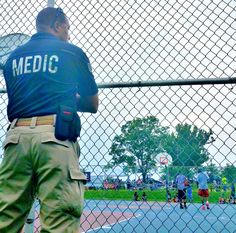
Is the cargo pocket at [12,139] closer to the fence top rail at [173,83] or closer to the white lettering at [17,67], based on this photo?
the white lettering at [17,67]

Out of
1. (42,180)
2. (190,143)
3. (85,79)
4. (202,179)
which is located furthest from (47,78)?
Result: (202,179)

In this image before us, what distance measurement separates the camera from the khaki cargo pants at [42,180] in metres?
1.61

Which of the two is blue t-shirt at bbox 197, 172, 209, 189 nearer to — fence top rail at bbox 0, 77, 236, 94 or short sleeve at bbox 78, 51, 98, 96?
fence top rail at bbox 0, 77, 236, 94

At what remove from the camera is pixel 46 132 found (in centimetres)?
171

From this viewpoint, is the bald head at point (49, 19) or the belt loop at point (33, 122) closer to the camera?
the belt loop at point (33, 122)

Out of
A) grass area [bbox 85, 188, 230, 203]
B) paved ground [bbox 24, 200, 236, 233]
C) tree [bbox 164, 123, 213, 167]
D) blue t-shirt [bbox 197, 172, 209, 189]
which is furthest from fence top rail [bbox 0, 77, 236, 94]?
blue t-shirt [bbox 197, 172, 209, 189]

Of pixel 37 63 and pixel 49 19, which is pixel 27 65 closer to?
pixel 37 63

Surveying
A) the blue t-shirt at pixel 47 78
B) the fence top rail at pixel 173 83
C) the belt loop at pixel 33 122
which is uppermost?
the fence top rail at pixel 173 83

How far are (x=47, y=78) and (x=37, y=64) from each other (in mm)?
97

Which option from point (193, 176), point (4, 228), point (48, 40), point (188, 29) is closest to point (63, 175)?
point (4, 228)

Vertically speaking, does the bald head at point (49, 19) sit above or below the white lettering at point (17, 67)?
above

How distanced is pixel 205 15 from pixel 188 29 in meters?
0.16

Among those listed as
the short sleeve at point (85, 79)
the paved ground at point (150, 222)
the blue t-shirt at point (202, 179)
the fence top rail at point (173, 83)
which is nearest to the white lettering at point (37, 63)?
the short sleeve at point (85, 79)

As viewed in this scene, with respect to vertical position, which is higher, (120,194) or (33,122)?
(33,122)
